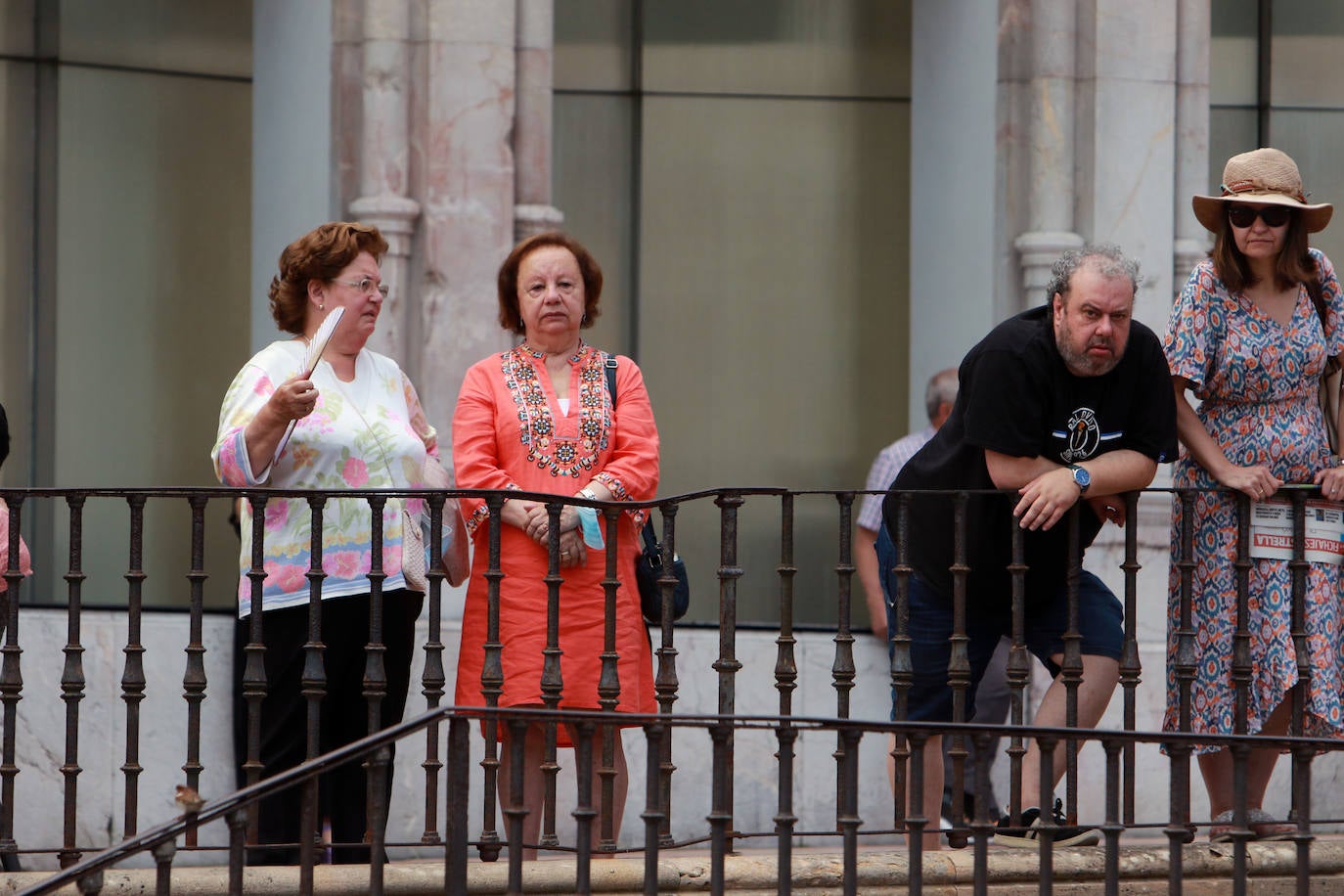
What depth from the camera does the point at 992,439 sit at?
575 cm

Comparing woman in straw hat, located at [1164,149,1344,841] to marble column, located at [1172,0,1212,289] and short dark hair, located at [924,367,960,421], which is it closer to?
short dark hair, located at [924,367,960,421]

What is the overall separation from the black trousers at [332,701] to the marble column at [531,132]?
2960 millimetres

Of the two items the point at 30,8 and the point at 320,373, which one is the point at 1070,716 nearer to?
the point at 320,373

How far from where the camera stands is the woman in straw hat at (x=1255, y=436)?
6062 mm

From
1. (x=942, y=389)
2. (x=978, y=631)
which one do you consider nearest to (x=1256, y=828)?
(x=978, y=631)

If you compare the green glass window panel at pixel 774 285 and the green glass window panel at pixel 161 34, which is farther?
the green glass window panel at pixel 774 285

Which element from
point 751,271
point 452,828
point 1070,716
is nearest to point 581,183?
point 751,271

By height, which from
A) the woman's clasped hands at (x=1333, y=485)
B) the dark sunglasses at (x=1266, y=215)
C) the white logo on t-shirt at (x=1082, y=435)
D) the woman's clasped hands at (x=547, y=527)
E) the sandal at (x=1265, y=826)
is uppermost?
the dark sunglasses at (x=1266, y=215)

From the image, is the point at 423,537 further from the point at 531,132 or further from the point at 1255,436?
the point at 531,132

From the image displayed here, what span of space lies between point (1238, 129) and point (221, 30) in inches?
190

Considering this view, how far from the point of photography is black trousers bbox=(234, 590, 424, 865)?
585 cm

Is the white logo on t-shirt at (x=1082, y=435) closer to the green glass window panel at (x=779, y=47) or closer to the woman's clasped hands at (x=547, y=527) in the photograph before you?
the woman's clasped hands at (x=547, y=527)

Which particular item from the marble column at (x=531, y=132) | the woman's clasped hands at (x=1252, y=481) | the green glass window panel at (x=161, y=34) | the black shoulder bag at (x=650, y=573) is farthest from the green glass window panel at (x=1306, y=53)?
the black shoulder bag at (x=650, y=573)

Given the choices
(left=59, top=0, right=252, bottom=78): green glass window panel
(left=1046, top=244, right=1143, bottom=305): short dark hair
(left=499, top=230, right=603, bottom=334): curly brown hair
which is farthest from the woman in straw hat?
(left=59, top=0, right=252, bottom=78): green glass window panel
